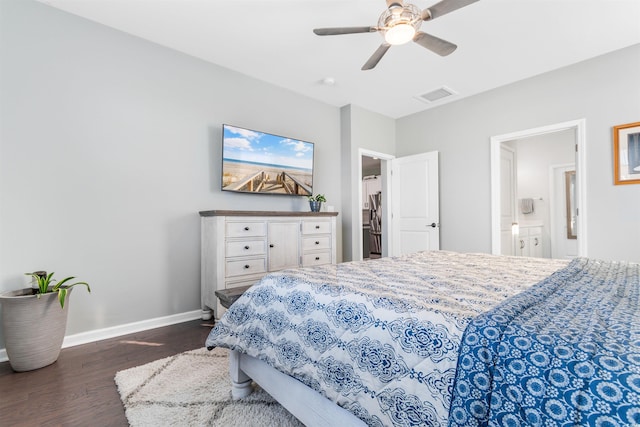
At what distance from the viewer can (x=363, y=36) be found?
287 cm

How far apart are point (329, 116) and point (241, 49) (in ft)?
5.61

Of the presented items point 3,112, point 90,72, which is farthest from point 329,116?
point 3,112

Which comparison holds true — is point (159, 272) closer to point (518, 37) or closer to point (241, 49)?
point (241, 49)

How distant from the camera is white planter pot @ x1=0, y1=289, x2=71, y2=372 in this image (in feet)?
6.57

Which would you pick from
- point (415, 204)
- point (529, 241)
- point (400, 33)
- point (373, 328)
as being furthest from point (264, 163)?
point (529, 241)

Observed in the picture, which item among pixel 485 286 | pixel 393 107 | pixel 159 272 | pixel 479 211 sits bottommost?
pixel 159 272

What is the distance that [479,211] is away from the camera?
414 centimetres

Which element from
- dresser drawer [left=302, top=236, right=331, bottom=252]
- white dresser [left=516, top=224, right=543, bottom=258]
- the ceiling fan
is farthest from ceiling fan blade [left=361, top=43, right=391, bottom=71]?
white dresser [left=516, top=224, right=543, bottom=258]

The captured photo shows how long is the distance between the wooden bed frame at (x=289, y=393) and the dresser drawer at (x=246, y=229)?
1.48m

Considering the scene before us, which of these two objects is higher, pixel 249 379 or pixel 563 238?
pixel 563 238

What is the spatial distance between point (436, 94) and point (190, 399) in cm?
437

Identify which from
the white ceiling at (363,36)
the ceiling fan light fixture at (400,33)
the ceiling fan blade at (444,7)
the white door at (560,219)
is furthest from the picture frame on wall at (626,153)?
the white door at (560,219)

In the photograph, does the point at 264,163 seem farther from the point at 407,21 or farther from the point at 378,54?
the point at 407,21

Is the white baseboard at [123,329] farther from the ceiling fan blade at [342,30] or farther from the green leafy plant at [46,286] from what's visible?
the ceiling fan blade at [342,30]
